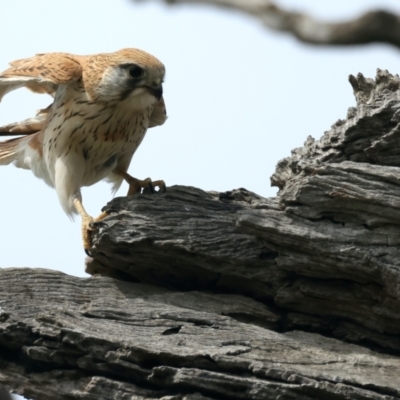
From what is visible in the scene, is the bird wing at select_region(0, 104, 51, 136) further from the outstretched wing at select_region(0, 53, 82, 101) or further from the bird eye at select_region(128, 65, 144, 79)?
the bird eye at select_region(128, 65, 144, 79)

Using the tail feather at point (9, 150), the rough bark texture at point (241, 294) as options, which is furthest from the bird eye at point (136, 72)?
the tail feather at point (9, 150)

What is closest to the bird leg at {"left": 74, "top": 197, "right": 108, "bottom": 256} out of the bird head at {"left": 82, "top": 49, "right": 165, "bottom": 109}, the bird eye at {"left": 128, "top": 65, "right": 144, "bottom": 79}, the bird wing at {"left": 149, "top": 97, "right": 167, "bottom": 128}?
the bird head at {"left": 82, "top": 49, "right": 165, "bottom": 109}

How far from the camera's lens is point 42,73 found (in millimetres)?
6770

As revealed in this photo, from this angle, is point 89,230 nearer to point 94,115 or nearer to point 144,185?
point 144,185

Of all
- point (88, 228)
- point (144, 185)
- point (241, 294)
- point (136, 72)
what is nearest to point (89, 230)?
point (88, 228)

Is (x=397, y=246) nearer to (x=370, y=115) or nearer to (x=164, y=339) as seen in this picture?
(x=370, y=115)

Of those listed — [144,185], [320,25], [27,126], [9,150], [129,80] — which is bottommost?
[320,25]

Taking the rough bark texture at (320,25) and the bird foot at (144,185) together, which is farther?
the bird foot at (144,185)

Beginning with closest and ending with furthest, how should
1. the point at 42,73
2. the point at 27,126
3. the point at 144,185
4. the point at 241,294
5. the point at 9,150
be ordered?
the point at 241,294 < the point at 144,185 < the point at 42,73 < the point at 27,126 < the point at 9,150

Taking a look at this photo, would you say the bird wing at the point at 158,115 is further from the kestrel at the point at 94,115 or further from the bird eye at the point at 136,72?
the bird eye at the point at 136,72

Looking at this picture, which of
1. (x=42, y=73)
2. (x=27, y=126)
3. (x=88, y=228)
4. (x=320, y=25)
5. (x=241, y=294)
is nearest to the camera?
(x=320, y=25)

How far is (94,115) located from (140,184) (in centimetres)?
67

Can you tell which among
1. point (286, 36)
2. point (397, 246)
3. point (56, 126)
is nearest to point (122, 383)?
point (397, 246)

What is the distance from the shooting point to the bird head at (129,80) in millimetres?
6340
